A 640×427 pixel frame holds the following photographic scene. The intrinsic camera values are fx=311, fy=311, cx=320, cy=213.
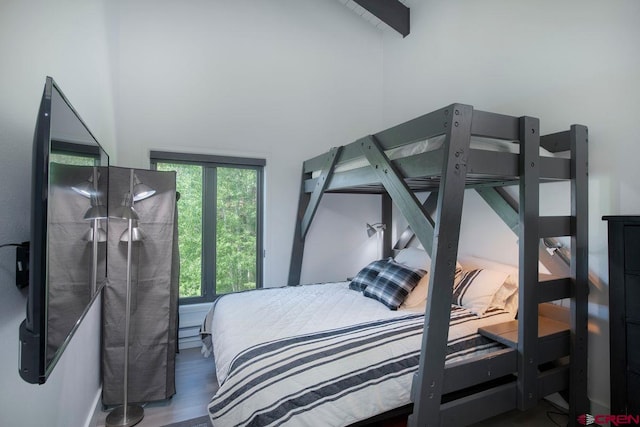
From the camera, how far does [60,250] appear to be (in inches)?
39.8

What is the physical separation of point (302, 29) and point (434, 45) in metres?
1.53

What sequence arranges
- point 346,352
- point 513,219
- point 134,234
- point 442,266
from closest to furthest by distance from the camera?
1. point 442,266
2. point 346,352
3. point 134,234
4. point 513,219

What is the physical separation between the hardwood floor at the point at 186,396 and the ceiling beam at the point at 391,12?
4049 mm

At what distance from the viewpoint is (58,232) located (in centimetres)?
98

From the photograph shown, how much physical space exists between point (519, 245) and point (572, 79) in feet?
4.42

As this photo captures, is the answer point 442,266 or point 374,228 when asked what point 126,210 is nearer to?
point 442,266

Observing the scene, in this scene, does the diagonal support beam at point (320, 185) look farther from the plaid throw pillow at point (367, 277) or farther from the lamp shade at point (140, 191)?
the lamp shade at point (140, 191)

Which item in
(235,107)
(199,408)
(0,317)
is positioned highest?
(235,107)

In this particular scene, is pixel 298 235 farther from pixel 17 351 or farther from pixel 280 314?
pixel 17 351

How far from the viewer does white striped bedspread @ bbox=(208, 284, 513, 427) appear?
144cm

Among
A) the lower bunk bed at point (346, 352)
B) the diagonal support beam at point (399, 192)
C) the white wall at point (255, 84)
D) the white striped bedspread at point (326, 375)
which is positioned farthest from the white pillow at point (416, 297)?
the white wall at point (255, 84)

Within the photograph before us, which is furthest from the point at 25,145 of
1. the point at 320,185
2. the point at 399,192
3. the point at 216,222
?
the point at 216,222

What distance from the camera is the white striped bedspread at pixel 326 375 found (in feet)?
4.73

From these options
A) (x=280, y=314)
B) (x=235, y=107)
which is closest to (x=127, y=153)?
(x=235, y=107)
